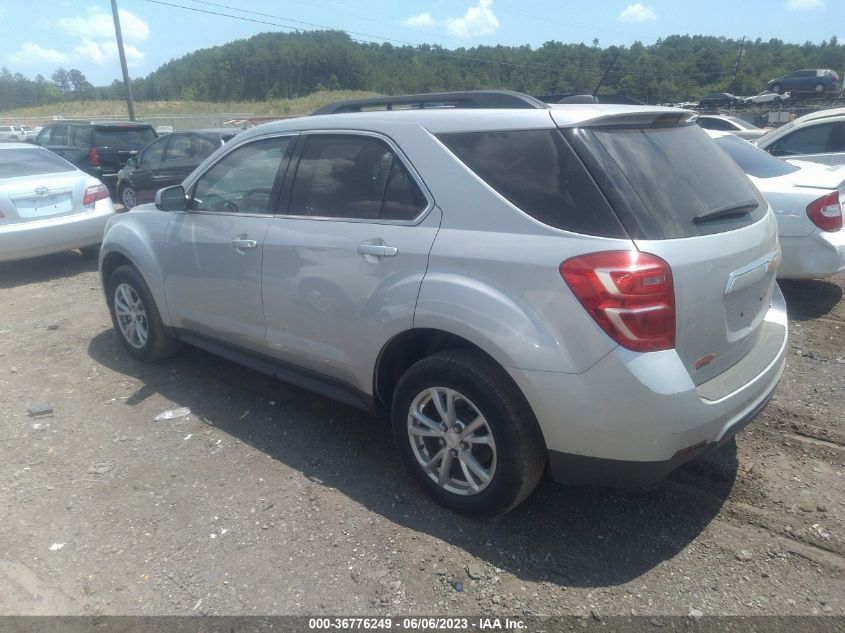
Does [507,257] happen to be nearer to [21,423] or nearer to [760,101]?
[21,423]

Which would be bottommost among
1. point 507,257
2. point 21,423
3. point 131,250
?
point 21,423

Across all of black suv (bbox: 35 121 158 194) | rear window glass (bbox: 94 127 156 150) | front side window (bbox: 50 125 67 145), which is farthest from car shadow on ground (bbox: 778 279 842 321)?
front side window (bbox: 50 125 67 145)

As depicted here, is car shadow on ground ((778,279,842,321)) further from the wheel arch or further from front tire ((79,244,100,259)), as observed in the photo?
front tire ((79,244,100,259))

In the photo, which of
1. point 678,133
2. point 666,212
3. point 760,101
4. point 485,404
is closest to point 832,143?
point 678,133

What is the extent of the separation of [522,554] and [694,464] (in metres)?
1.23

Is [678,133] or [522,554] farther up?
[678,133]

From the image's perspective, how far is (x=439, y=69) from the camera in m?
37.5

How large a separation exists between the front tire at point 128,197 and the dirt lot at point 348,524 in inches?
371

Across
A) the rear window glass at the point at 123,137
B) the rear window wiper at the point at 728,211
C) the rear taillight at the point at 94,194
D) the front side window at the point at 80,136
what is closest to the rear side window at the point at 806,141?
the rear window wiper at the point at 728,211

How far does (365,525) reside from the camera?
10.2 ft

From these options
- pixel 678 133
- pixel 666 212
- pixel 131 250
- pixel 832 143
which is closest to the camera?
pixel 666 212

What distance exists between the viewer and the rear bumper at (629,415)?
2.49 m

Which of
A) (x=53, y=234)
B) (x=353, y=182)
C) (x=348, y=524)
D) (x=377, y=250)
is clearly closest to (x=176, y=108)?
(x=53, y=234)

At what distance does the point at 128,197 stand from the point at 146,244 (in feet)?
32.1
